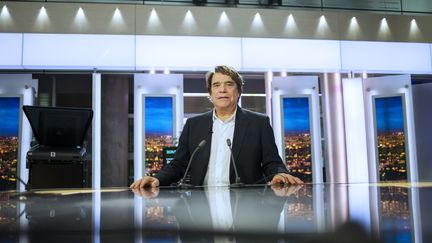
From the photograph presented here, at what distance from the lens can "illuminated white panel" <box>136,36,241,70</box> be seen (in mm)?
5977

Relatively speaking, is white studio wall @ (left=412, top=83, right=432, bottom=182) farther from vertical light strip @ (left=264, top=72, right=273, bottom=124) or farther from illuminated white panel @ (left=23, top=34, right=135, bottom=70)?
illuminated white panel @ (left=23, top=34, right=135, bottom=70)

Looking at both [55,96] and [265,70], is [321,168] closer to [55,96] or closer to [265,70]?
[265,70]

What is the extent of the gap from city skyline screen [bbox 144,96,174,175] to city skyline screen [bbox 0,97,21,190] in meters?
1.92

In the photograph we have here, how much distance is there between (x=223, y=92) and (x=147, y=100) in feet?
13.0

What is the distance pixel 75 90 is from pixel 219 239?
6.86 metres

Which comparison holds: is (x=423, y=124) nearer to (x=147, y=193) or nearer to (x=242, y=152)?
(x=242, y=152)

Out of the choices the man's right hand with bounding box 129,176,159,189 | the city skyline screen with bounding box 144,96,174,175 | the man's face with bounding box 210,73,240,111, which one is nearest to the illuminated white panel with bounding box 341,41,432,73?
the city skyline screen with bounding box 144,96,174,175

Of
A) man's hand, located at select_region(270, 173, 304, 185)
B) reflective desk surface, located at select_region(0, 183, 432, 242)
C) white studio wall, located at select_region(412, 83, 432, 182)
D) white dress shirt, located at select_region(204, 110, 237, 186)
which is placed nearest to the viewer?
reflective desk surface, located at select_region(0, 183, 432, 242)

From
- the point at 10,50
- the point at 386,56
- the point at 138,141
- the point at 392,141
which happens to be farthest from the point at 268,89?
the point at 10,50

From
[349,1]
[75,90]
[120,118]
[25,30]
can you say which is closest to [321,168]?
[349,1]

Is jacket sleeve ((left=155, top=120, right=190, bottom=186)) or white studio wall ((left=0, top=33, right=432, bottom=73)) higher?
white studio wall ((left=0, top=33, right=432, bottom=73))

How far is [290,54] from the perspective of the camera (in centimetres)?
631

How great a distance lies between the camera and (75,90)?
6.88m

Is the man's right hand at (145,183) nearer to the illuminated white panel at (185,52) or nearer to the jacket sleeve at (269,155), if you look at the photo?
the jacket sleeve at (269,155)
